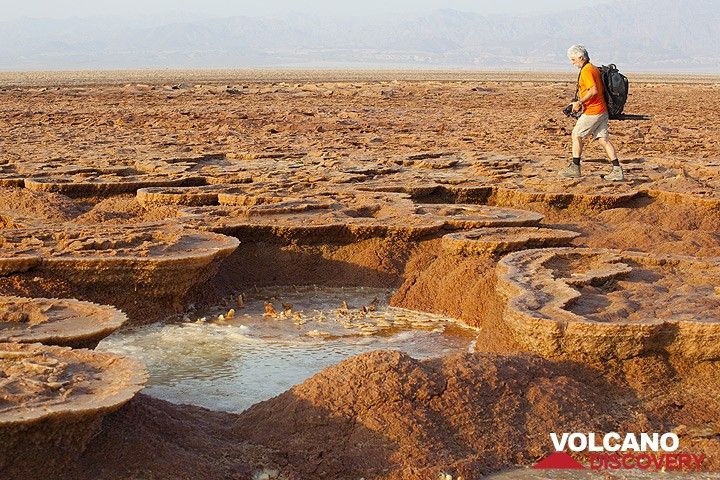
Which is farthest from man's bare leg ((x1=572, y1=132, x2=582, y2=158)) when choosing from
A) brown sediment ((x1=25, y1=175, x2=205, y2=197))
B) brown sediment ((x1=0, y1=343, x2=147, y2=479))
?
brown sediment ((x1=0, y1=343, x2=147, y2=479))

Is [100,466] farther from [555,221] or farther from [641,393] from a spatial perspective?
[555,221]

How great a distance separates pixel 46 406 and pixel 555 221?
19.5 ft

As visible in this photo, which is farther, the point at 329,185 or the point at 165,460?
the point at 329,185

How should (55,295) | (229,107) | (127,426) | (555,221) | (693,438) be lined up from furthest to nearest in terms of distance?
(229,107)
(555,221)
(55,295)
(693,438)
(127,426)

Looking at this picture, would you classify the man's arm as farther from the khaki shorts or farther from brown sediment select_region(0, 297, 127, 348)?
brown sediment select_region(0, 297, 127, 348)

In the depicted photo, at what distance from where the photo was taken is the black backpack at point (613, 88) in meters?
9.59

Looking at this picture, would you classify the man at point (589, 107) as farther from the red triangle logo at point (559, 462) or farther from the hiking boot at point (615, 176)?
the red triangle logo at point (559, 462)

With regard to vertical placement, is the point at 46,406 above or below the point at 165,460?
above

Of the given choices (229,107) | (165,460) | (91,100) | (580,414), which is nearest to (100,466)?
(165,460)

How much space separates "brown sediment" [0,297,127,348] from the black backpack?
5998 millimetres

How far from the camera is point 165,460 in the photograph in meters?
3.90

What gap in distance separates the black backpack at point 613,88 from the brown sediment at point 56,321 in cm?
600

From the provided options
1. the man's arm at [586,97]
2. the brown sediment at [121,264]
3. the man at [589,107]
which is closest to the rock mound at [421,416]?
the brown sediment at [121,264]

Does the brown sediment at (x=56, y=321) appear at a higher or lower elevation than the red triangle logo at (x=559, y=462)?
higher
